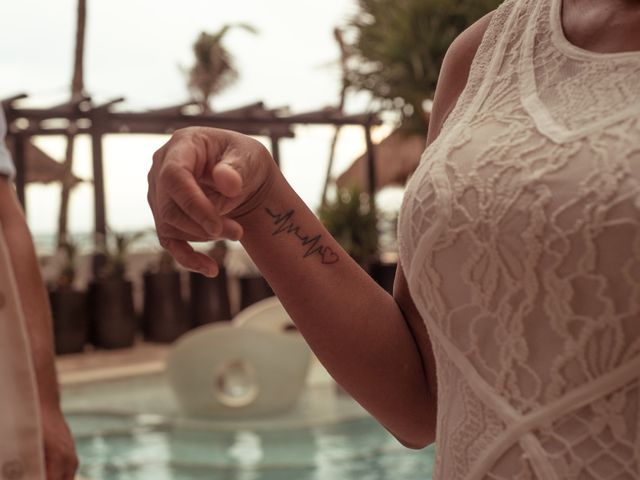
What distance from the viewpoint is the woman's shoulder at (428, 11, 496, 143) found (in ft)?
3.24

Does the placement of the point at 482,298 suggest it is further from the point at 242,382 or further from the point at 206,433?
the point at 242,382

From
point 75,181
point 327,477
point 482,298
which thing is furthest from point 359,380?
point 75,181

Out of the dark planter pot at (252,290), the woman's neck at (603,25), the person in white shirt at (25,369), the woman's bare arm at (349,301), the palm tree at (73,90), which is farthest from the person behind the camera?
the palm tree at (73,90)

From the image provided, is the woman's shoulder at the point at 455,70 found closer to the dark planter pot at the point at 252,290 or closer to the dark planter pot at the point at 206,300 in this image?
the dark planter pot at the point at 206,300

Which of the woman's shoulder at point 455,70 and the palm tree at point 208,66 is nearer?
the woman's shoulder at point 455,70

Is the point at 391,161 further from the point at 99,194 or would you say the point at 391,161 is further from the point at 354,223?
the point at 99,194

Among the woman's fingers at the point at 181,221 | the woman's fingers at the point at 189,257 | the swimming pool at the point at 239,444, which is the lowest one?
the swimming pool at the point at 239,444

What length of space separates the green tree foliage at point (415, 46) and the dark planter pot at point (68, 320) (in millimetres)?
4104

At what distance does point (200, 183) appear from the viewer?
84 cm

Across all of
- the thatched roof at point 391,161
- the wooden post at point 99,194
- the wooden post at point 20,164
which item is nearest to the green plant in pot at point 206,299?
the wooden post at point 99,194

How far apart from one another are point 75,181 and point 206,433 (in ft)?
23.4

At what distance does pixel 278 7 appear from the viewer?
47.3 feet

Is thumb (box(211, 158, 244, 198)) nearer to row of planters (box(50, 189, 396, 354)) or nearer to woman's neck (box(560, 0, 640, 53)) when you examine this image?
woman's neck (box(560, 0, 640, 53))

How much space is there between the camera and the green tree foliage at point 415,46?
34.0 ft
